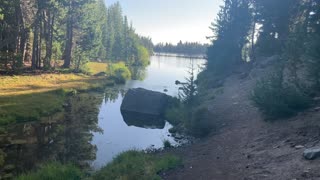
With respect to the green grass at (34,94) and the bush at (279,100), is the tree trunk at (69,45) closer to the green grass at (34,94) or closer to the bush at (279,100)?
the green grass at (34,94)

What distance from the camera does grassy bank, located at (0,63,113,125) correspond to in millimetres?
29344

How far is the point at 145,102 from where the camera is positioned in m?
39.4

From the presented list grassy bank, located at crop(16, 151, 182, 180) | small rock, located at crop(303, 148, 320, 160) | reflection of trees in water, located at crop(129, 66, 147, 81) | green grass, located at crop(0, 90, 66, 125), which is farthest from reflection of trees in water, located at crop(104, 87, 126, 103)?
small rock, located at crop(303, 148, 320, 160)

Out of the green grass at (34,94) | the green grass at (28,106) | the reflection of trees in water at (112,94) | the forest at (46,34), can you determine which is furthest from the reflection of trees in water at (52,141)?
the forest at (46,34)

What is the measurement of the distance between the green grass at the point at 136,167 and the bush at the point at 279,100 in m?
6.67

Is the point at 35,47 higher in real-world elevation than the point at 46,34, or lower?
lower

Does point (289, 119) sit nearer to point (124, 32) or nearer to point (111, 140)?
point (111, 140)

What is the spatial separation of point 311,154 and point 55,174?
415 inches

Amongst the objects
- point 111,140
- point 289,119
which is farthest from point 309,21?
point 111,140

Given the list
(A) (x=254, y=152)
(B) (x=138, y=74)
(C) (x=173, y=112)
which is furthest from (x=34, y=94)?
(B) (x=138, y=74)

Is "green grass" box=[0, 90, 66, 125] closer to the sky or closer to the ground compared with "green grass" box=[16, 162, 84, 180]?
closer to the sky

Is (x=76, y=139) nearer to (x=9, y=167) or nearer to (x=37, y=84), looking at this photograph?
(x=9, y=167)

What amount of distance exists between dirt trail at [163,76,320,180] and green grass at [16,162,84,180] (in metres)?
4.25

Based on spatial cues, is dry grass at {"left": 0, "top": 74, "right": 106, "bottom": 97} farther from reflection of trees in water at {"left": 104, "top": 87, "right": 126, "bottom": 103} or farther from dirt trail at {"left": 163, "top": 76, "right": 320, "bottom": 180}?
dirt trail at {"left": 163, "top": 76, "right": 320, "bottom": 180}
